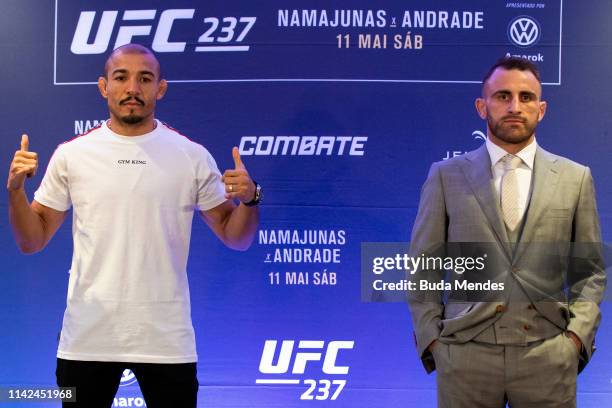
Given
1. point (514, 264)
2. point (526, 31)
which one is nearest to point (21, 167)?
point (514, 264)

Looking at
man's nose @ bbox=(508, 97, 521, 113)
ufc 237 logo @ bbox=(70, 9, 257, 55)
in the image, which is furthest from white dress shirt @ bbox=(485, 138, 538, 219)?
ufc 237 logo @ bbox=(70, 9, 257, 55)

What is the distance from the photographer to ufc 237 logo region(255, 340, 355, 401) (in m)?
4.19

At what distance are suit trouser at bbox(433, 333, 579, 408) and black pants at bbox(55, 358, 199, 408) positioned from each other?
3.03 ft

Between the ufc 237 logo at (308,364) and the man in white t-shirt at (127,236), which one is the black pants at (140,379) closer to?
the man in white t-shirt at (127,236)

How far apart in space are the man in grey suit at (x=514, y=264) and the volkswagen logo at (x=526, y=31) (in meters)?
1.45

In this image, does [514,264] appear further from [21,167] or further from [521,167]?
[21,167]

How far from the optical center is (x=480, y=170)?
9.01 feet

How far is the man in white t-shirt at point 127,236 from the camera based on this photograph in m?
2.71

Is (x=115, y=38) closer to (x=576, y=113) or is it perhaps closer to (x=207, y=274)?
(x=207, y=274)

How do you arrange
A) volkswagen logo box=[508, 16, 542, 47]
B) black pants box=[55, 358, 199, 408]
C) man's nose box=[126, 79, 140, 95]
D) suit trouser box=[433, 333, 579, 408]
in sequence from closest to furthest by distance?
suit trouser box=[433, 333, 579, 408], black pants box=[55, 358, 199, 408], man's nose box=[126, 79, 140, 95], volkswagen logo box=[508, 16, 542, 47]

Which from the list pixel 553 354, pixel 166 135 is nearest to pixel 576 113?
pixel 553 354

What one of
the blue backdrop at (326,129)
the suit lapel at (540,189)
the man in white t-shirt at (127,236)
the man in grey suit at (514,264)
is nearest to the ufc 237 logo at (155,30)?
the blue backdrop at (326,129)

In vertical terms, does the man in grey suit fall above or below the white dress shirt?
below

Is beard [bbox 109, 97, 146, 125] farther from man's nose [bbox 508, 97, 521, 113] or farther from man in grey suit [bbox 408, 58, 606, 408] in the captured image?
man's nose [bbox 508, 97, 521, 113]
